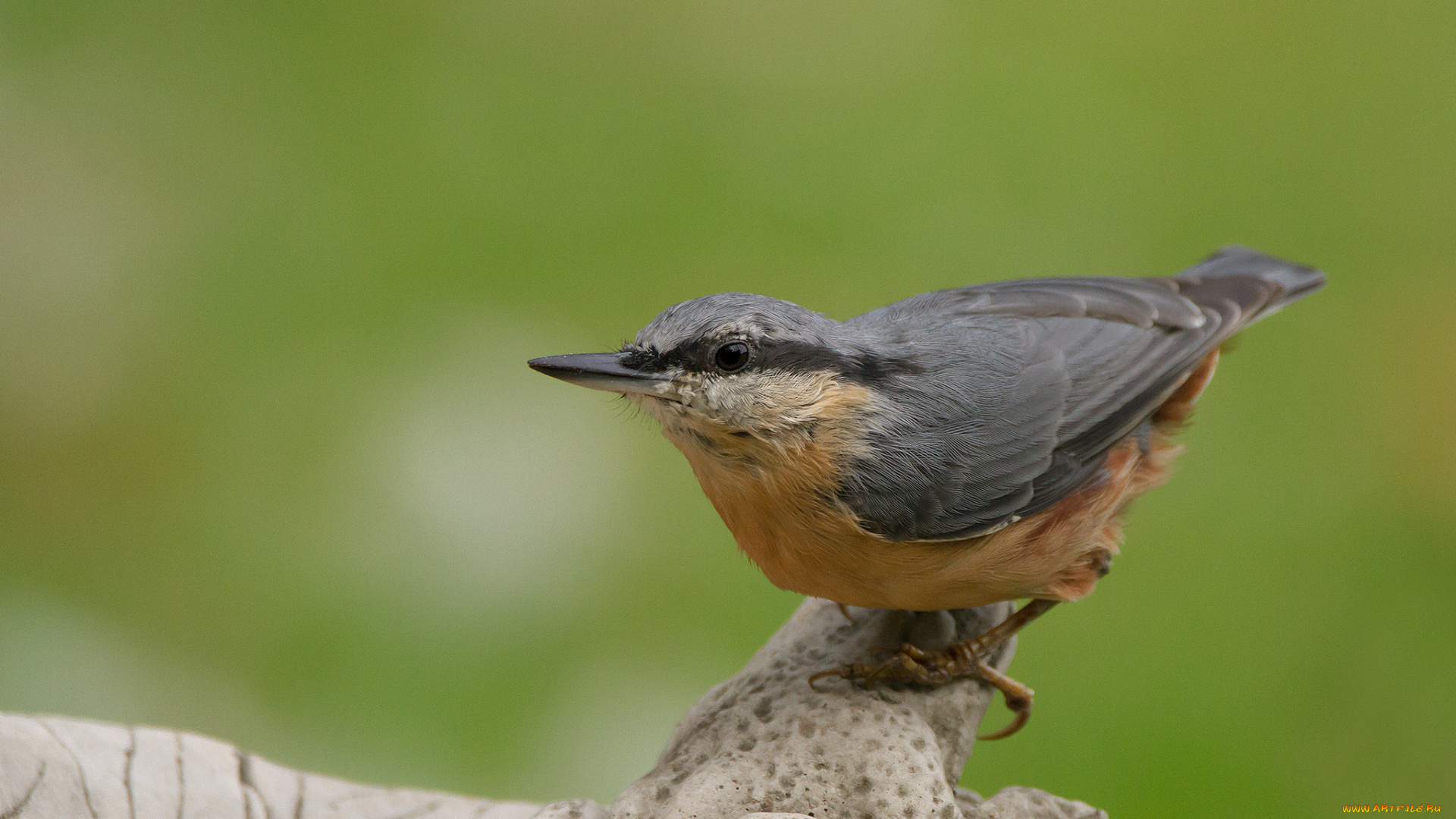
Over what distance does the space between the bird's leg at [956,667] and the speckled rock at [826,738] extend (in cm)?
3

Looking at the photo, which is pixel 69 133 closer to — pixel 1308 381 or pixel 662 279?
pixel 662 279

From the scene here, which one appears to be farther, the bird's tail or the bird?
the bird's tail

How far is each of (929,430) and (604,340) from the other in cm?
261

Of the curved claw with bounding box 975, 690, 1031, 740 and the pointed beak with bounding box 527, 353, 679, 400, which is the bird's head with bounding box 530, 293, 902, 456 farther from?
the curved claw with bounding box 975, 690, 1031, 740

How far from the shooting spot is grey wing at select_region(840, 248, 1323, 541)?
9.33 feet

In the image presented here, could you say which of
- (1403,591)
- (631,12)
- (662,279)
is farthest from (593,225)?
(1403,591)

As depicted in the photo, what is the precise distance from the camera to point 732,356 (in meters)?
2.70

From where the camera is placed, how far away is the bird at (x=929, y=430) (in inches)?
107

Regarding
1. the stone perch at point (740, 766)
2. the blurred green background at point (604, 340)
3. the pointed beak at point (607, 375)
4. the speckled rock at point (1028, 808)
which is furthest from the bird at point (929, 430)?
the blurred green background at point (604, 340)

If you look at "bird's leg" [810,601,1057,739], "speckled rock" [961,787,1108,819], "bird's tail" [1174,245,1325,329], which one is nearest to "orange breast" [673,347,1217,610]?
"bird's leg" [810,601,1057,739]

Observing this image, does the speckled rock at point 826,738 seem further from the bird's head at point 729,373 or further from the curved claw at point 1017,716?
the bird's head at point 729,373

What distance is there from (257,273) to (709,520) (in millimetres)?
2255

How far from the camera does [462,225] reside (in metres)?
5.70

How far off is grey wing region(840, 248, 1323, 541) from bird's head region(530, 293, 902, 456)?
0.19 m
